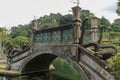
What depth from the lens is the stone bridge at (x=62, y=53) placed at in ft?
49.8

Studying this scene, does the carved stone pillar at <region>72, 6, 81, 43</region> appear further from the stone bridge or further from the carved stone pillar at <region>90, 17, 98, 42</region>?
the carved stone pillar at <region>90, 17, 98, 42</region>

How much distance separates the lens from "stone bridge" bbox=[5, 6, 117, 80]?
15.2m

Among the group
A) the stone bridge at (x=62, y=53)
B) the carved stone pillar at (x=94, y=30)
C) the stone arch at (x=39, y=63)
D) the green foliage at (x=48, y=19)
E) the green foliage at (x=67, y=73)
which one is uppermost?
the green foliage at (x=48, y=19)

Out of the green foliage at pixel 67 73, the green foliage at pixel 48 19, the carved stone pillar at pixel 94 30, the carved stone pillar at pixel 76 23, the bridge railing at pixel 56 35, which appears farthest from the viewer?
the green foliage at pixel 48 19

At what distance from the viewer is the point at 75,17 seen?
17344 mm

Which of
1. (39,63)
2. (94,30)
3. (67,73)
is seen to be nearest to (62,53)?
(94,30)

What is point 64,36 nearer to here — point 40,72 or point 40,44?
point 40,44

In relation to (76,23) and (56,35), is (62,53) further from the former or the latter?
(76,23)

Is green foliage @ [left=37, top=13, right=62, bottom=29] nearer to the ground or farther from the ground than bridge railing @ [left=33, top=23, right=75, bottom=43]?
farther from the ground

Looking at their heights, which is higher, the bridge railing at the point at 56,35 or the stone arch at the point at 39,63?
the bridge railing at the point at 56,35

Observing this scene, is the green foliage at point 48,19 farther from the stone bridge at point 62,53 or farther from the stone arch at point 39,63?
the stone bridge at point 62,53

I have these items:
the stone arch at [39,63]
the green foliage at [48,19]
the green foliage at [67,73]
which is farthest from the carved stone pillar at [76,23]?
the green foliage at [48,19]

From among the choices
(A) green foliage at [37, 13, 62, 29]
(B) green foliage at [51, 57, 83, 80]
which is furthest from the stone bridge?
(A) green foliage at [37, 13, 62, 29]

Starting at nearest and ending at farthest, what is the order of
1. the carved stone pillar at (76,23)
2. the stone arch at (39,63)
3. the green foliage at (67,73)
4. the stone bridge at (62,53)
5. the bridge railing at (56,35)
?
the stone bridge at (62,53) → the carved stone pillar at (76,23) → the bridge railing at (56,35) → the stone arch at (39,63) → the green foliage at (67,73)
